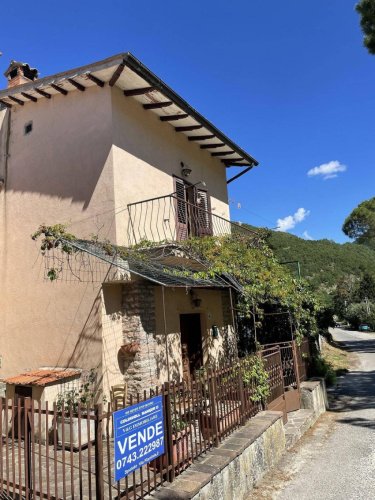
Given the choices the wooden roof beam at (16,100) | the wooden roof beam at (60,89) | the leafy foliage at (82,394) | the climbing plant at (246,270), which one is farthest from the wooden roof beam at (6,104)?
the leafy foliage at (82,394)

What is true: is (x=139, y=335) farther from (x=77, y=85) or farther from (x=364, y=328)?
(x=364, y=328)

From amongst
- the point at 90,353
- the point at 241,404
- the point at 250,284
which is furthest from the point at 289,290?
the point at 90,353

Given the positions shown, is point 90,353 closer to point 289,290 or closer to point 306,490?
point 306,490

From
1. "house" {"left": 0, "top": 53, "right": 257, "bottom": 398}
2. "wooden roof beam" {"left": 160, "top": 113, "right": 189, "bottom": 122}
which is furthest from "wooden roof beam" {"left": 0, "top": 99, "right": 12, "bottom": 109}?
"wooden roof beam" {"left": 160, "top": 113, "right": 189, "bottom": 122}

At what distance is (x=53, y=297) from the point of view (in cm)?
934

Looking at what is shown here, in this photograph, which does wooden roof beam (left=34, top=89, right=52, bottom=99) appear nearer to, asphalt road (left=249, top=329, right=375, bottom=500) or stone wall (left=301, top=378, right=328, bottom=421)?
asphalt road (left=249, top=329, right=375, bottom=500)

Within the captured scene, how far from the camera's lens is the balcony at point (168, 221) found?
369 inches

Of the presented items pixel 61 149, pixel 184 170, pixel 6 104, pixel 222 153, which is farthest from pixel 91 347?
pixel 222 153

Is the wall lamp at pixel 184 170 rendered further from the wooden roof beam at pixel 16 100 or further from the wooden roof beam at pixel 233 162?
the wooden roof beam at pixel 16 100

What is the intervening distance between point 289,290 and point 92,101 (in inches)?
284

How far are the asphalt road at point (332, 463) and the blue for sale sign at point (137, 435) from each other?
2.29 metres

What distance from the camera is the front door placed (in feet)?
35.3

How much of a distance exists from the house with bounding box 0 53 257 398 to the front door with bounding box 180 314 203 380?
0.04 metres

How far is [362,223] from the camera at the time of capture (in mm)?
36312
